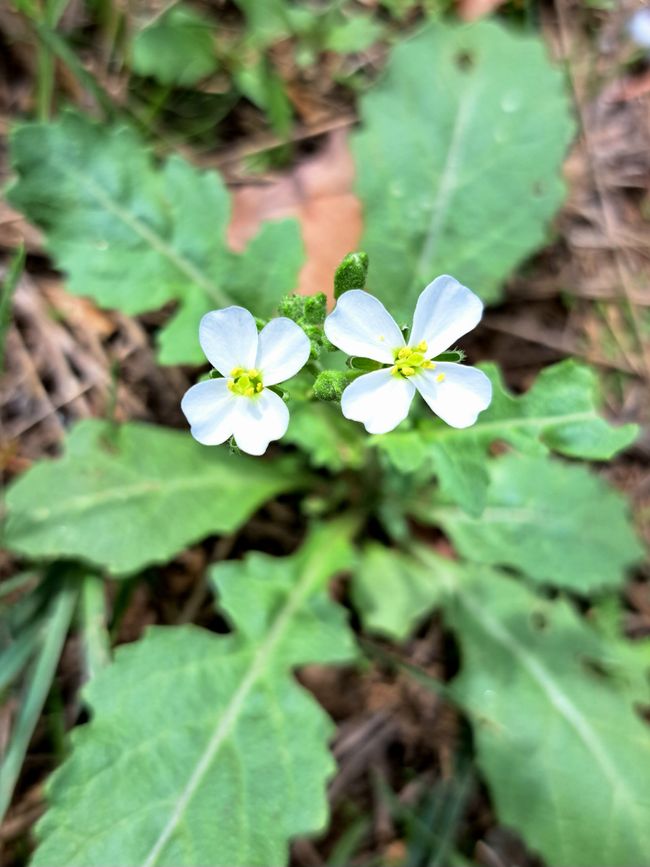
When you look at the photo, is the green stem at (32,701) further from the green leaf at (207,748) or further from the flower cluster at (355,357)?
the flower cluster at (355,357)

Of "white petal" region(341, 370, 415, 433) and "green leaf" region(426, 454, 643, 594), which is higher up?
"white petal" region(341, 370, 415, 433)

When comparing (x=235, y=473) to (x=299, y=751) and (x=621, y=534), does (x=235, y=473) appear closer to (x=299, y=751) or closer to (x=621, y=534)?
(x=299, y=751)

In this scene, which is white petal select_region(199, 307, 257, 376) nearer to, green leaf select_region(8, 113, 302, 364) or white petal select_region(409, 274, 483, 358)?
white petal select_region(409, 274, 483, 358)

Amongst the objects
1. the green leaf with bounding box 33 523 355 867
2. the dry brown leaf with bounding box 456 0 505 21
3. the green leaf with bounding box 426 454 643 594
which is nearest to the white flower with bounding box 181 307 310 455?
the green leaf with bounding box 33 523 355 867

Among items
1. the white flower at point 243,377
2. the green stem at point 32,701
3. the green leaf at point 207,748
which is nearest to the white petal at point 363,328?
the white flower at point 243,377

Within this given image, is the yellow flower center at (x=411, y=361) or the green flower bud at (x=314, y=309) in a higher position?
the green flower bud at (x=314, y=309)

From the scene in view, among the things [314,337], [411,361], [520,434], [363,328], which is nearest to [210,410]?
[314,337]
